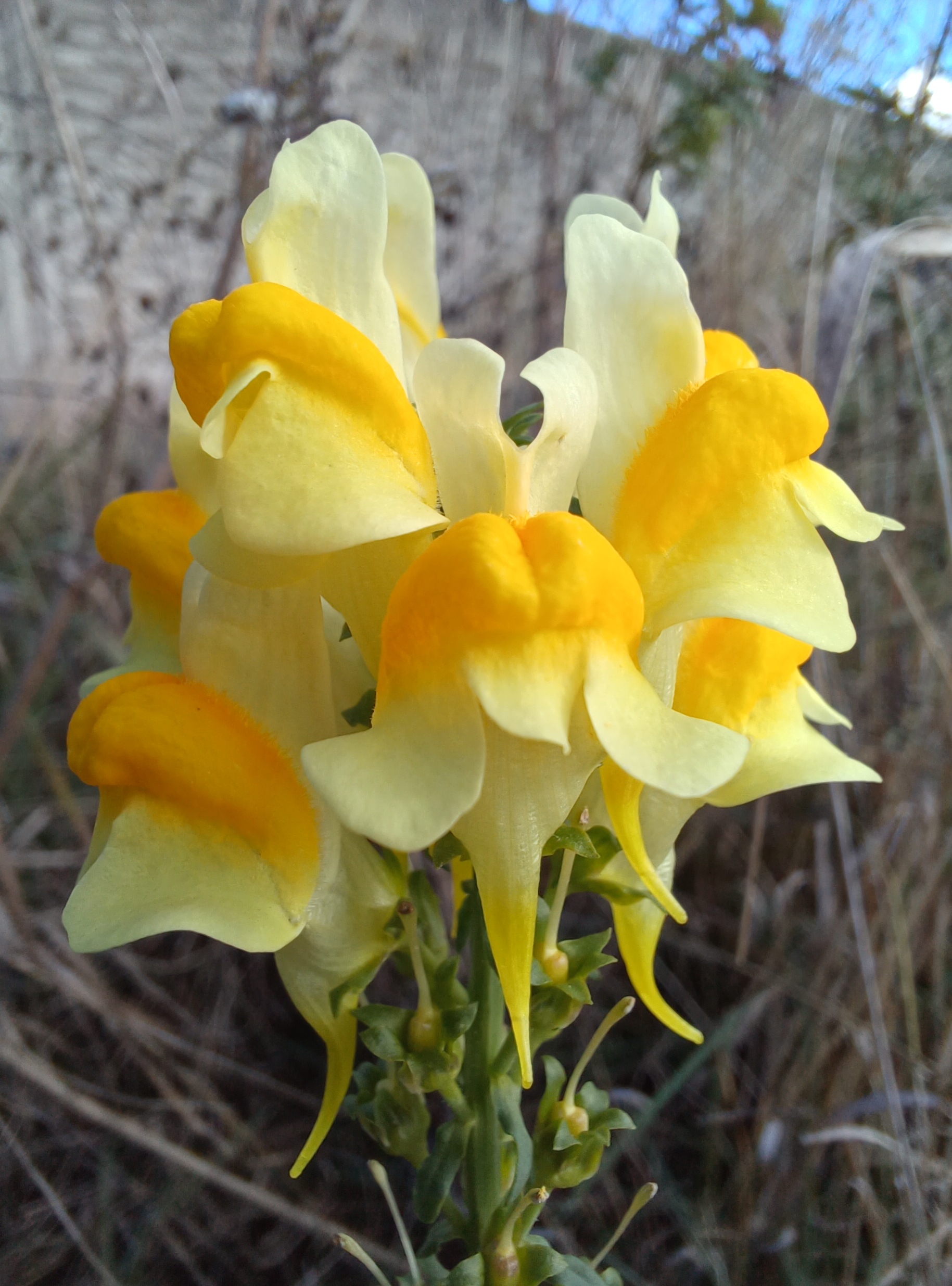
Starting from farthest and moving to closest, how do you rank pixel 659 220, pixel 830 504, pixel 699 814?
pixel 699 814
pixel 659 220
pixel 830 504

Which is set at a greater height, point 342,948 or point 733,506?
point 733,506

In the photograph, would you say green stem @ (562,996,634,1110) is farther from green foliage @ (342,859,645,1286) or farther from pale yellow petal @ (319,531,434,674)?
pale yellow petal @ (319,531,434,674)

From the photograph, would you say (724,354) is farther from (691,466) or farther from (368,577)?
(368,577)

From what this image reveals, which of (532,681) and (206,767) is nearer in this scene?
(532,681)

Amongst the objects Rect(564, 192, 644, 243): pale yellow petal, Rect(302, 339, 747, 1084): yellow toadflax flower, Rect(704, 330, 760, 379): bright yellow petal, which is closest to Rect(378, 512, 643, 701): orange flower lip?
Rect(302, 339, 747, 1084): yellow toadflax flower

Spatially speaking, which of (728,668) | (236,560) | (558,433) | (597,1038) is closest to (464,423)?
(558,433)

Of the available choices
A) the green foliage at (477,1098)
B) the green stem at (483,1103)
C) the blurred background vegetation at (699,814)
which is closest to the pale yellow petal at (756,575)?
the green foliage at (477,1098)

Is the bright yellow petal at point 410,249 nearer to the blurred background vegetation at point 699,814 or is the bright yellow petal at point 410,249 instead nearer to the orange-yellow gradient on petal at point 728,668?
the orange-yellow gradient on petal at point 728,668

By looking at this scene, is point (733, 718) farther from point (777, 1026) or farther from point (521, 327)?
point (521, 327)
